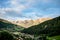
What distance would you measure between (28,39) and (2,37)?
50.9ft

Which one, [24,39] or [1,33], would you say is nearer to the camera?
[1,33]

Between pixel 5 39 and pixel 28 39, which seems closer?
pixel 5 39

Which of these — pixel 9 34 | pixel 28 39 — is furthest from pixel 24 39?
pixel 9 34

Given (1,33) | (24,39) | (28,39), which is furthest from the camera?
(28,39)

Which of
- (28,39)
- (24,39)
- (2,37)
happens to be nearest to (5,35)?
A: (2,37)

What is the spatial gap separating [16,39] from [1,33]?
15.9 ft

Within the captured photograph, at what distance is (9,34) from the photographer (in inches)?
1940

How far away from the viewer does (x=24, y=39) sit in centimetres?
5684

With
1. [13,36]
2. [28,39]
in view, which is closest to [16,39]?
[13,36]

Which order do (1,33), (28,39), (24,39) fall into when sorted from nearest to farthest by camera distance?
(1,33), (24,39), (28,39)

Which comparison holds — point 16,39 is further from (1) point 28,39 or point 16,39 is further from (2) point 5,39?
(1) point 28,39

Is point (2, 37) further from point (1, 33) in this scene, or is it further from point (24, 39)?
point (24, 39)

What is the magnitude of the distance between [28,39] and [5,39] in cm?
1497

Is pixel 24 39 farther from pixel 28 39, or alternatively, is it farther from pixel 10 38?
pixel 10 38
